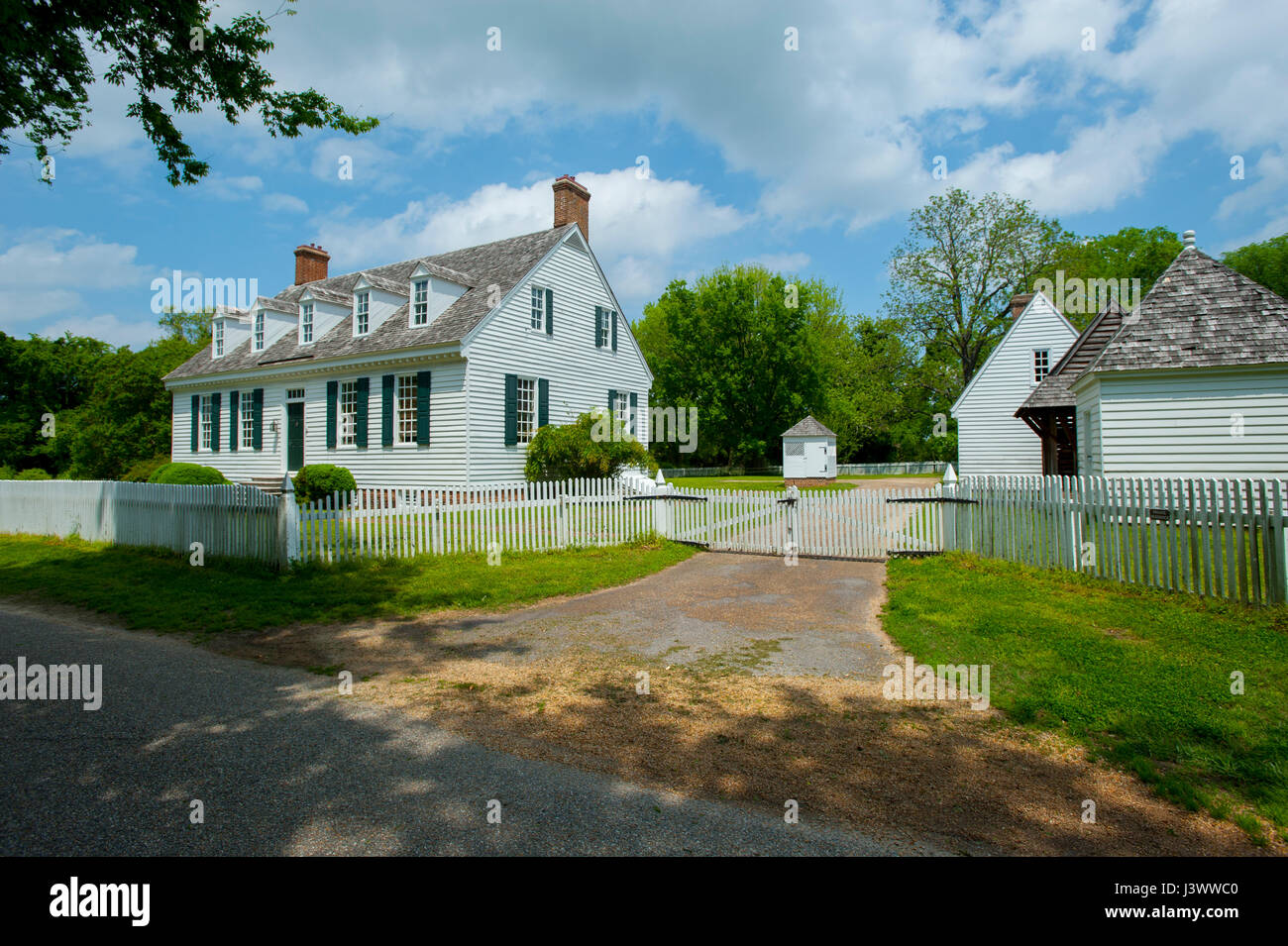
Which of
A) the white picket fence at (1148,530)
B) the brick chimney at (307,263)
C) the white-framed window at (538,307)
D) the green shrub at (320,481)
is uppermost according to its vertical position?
the brick chimney at (307,263)

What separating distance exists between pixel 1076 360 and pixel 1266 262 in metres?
49.0

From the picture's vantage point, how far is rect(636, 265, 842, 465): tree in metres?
51.0

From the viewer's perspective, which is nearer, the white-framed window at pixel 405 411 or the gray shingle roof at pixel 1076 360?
the gray shingle roof at pixel 1076 360

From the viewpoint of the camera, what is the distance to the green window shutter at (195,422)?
88.7 ft

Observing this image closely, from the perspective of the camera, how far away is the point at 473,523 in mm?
12812

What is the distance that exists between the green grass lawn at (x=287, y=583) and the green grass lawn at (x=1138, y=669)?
17.0 ft

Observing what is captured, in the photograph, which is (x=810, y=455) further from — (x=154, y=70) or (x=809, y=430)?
(x=154, y=70)

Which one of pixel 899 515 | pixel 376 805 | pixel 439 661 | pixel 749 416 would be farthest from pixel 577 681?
pixel 749 416

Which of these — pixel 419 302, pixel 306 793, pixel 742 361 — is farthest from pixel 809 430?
pixel 306 793

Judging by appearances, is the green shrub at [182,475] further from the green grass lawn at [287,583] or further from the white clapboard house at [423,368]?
the green grass lawn at [287,583]

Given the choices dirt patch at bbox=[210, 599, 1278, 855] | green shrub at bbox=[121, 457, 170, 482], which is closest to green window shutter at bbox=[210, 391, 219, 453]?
green shrub at bbox=[121, 457, 170, 482]

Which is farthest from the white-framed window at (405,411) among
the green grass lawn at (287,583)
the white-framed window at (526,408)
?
the green grass lawn at (287,583)
